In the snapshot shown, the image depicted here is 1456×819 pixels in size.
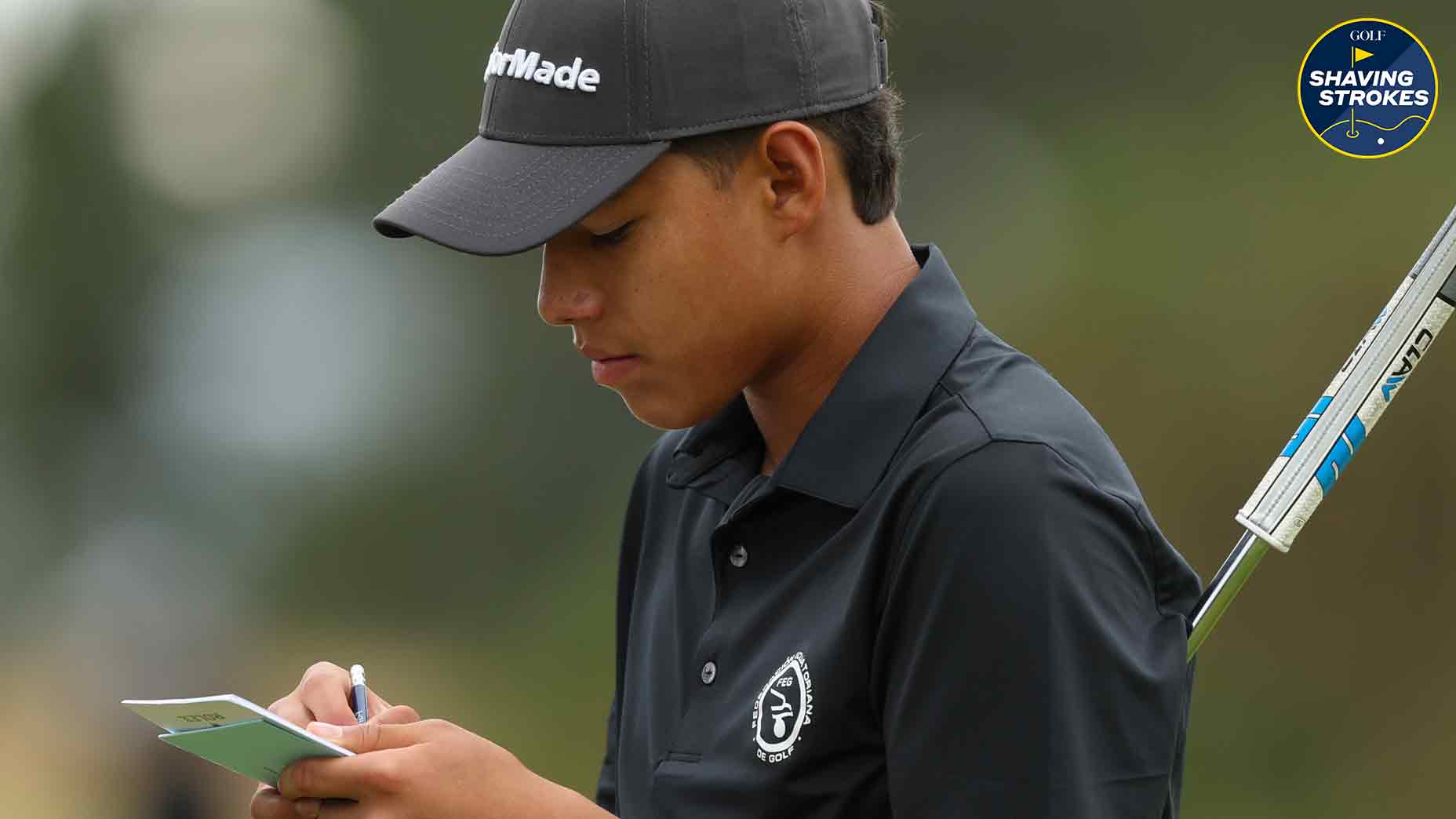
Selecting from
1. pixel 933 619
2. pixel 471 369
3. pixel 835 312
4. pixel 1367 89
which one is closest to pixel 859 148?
pixel 835 312

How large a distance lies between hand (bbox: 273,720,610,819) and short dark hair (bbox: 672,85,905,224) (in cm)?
43

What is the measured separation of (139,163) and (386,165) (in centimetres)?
55

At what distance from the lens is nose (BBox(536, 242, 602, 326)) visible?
1145 millimetres

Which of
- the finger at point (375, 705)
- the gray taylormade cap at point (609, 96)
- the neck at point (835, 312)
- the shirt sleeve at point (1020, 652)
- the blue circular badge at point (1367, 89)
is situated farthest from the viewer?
the blue circular badge at point (1367, 89)

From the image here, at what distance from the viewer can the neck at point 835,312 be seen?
1205 mm

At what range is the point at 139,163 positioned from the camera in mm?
3656

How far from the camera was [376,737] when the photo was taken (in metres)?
1.11

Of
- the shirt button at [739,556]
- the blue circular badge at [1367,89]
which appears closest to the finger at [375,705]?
the shirt button at [739,556]

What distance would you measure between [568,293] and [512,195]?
82 mm

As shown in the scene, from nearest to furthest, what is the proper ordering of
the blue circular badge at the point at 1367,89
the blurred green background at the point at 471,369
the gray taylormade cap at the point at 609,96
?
the gray taylormade cap at the point at 609,96
the blue circular badge at the point at 1367,89
the blurred green background at the point at 471,369

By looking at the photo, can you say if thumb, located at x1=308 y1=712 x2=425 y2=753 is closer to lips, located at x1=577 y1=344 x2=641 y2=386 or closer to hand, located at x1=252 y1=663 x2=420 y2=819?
hand, located at x1=252 y1=663 x2=420 y2=819

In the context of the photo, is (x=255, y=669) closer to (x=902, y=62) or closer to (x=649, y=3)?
(x=902, y=62)

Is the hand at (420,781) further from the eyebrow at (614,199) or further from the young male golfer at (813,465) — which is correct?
the eyebrow at (614,199)

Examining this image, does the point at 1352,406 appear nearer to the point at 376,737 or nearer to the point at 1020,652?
the point at 1020,652
